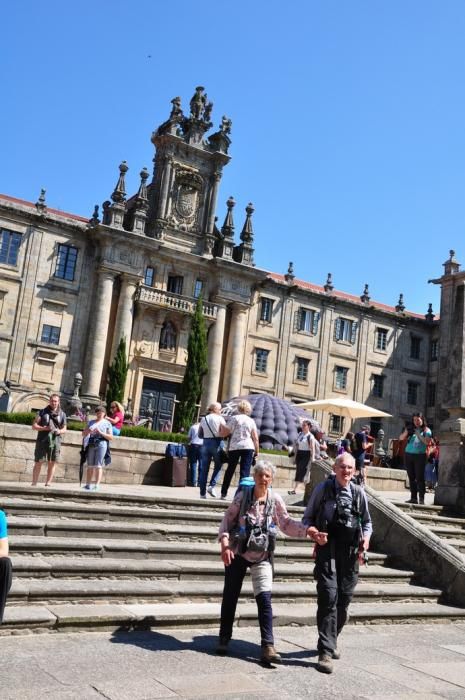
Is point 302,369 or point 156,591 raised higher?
point 302,369

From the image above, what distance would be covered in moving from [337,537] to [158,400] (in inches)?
1382

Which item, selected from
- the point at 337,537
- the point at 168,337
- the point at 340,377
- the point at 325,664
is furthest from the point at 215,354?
the point at 325,664

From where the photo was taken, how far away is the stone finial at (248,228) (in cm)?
4459

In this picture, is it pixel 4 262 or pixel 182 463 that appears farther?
pixel 4 262

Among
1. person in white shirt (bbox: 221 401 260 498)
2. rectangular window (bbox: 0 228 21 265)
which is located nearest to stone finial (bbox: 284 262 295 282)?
rectangular window (bbox: 0 228 21 265)

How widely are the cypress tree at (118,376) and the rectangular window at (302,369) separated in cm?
1391

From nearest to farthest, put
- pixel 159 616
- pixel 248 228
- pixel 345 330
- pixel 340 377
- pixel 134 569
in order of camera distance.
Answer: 1. pixel 159 616
2. pixel 134 569
3. pixel 248 228
4. pixel 340 377
5. pixel 345 330

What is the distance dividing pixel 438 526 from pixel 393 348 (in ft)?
135

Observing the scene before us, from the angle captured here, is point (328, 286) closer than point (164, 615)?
No

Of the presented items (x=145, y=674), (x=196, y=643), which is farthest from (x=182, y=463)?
(x=145, y=674)

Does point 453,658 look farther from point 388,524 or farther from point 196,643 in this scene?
point 388,524

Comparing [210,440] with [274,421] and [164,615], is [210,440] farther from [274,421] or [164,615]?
[274,421]

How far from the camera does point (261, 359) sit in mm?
45375

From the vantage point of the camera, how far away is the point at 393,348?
51.7 m
